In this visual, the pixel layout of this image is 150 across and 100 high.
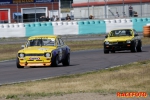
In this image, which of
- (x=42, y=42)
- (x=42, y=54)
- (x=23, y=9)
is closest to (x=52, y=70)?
(x=42, y=54)

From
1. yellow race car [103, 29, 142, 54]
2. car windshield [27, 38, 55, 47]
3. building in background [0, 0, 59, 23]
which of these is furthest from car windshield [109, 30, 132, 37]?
building in background [0, 0, 59, 23]

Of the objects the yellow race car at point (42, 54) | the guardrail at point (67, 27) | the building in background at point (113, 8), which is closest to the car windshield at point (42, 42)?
the yellow race car at point (42, 54)

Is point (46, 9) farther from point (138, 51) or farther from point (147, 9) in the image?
point (138, 51)

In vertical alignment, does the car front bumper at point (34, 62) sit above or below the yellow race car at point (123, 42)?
below

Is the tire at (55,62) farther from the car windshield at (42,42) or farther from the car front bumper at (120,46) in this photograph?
the car front bumper at (120,46)

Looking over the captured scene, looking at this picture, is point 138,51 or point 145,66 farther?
point 138,51

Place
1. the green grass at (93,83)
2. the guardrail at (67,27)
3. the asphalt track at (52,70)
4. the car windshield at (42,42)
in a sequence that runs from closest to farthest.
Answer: the green grass at (93,83), the asphalt track at (52,70), the car windshield at (42,42), the guardrail at (67,27)

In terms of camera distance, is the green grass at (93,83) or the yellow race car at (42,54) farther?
the yellow race car at (42,54)

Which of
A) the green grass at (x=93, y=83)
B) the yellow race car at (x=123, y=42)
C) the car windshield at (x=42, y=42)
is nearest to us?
the green grass at (x=93, y=83)

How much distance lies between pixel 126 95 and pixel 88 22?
36.5 meters

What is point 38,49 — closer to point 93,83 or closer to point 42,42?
point 42,42

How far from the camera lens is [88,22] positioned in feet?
157

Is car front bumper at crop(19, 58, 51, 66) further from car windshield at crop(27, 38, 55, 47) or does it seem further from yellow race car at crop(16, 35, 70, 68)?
car windshield at crop(27, 38, 55, 47)

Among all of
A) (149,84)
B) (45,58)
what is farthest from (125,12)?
(149,84)
